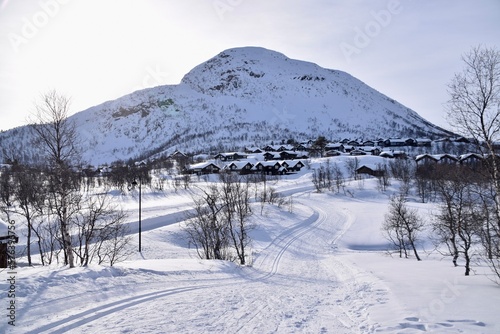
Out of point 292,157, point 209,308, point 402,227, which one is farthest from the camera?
point 292,157

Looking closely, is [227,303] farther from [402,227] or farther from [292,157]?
[292,157]

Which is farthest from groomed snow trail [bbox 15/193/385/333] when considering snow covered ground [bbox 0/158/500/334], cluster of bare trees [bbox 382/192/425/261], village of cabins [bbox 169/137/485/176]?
village of cabins [bbox 169/137/485/176]

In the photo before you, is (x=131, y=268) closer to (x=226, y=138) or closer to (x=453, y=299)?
(x=453, y=299)

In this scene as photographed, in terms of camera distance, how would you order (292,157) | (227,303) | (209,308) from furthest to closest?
(292,157), (227,303), (209,308)

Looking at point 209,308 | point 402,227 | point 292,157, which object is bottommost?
point 402,227

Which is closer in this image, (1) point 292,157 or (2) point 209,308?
(2) point 209,308

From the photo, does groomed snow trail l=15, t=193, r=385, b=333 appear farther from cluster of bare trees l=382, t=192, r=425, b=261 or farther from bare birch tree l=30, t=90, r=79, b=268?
cluster of bare trees l=382, t=192, r=425, b=261

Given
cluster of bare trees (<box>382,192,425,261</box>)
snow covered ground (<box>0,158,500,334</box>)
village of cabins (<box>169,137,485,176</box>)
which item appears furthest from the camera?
village of cabins (<box>169,137,485,176</box>)

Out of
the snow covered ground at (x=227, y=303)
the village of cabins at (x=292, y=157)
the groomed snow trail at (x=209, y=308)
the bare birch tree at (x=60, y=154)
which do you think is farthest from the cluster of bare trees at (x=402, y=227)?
the village of cabins at (x=292, y=157)

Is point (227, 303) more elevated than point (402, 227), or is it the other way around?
point (227, 303)

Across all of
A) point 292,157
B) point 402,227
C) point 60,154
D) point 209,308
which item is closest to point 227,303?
point 209,308

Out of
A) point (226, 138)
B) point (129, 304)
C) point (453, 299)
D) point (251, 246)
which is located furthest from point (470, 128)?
point (226, 138)

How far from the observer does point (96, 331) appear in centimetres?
686

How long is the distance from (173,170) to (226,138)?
91.6 meters
